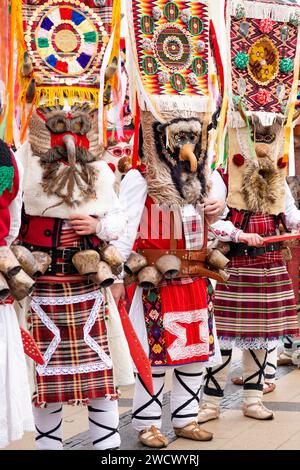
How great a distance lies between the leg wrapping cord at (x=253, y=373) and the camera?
20.3 feet

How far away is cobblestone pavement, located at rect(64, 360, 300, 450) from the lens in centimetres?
539

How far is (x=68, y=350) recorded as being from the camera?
180 inches

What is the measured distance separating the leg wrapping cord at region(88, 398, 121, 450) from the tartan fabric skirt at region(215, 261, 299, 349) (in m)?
1.79

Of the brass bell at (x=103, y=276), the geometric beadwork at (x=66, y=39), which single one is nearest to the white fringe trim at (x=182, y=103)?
the geometric beadwork at (x=66, y=39)

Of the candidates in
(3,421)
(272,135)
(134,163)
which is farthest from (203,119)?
(3,421)

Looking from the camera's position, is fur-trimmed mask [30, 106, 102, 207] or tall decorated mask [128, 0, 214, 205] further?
tall decorated mask [128, 0, 214, 205]

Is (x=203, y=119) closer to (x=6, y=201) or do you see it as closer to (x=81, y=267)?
(x=81, y=267)

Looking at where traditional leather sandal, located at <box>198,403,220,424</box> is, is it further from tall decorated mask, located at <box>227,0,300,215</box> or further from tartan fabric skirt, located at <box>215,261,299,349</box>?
tall decorated mask, located at <box>227,0,300,215</box>

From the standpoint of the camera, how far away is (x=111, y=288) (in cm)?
496

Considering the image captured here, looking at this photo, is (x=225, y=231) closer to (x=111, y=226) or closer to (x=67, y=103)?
(x=111, y=226)

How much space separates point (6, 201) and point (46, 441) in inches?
53.2

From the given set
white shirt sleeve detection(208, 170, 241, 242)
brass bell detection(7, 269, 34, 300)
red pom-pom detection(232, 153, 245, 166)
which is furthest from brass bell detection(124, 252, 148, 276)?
brass bell detection(7, 269, 34, 300)

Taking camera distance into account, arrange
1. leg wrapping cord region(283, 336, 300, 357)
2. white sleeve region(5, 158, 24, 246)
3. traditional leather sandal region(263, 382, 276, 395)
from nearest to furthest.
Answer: white sleeve region(5, 158, 24, 246)
traditional leather sandal region(263, 382, 276, 395)
leg wrapping cord region(283, 336, 300, 357)

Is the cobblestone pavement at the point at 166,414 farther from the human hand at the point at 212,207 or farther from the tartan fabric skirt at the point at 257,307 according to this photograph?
the human hand at the point at 212,207
